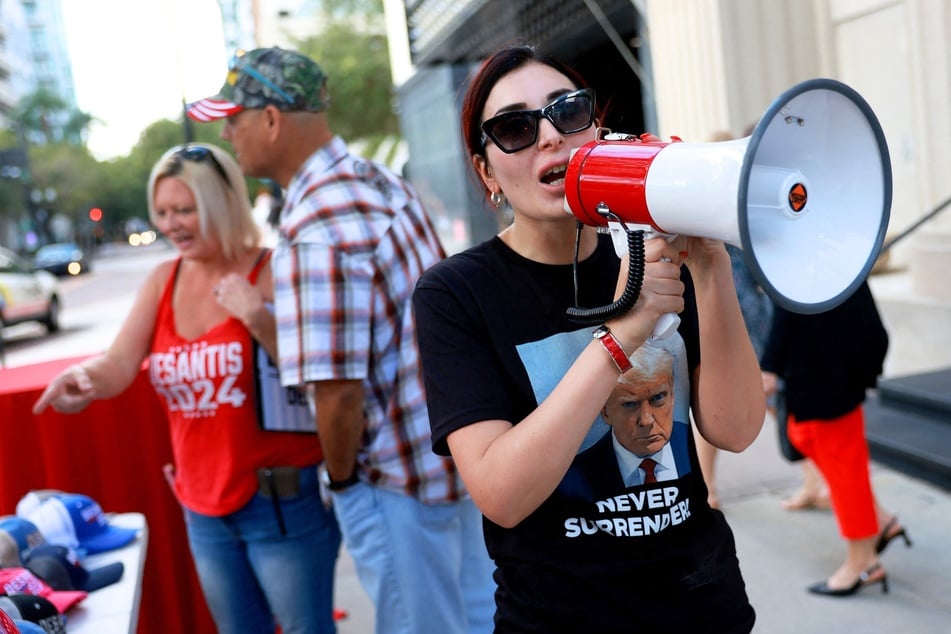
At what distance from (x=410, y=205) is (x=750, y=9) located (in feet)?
18.7

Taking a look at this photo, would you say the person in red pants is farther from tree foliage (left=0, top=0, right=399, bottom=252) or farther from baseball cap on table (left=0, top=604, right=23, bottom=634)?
baseball cap on table (left=0, top=604, right=23, bottom=634)

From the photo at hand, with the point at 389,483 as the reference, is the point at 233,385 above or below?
above

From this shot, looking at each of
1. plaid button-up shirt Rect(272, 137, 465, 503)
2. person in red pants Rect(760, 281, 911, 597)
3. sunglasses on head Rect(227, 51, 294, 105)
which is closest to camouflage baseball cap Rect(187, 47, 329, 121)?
sunglasses on head Rect(227, 51, 294, 105)

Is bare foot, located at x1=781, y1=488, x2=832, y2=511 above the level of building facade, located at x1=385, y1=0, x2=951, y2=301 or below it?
below

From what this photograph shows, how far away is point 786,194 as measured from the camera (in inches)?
52.2

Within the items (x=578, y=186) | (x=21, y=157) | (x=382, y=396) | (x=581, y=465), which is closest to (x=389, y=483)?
(x=382, y=396)

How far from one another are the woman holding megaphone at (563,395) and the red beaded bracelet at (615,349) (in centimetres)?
1

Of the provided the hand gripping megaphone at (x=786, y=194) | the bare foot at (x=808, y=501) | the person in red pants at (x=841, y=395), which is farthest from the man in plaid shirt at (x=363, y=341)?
the bare foot at (x=808, y=501)

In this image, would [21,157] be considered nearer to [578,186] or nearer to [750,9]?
[750,9]

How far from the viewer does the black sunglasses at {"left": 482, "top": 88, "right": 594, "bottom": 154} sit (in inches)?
62.2

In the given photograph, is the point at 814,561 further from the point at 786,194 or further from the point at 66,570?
the point at 786,194

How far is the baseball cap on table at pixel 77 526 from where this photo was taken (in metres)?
2.71

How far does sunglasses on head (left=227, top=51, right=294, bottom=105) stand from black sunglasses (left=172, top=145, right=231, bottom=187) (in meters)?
0.37

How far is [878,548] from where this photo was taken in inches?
157
